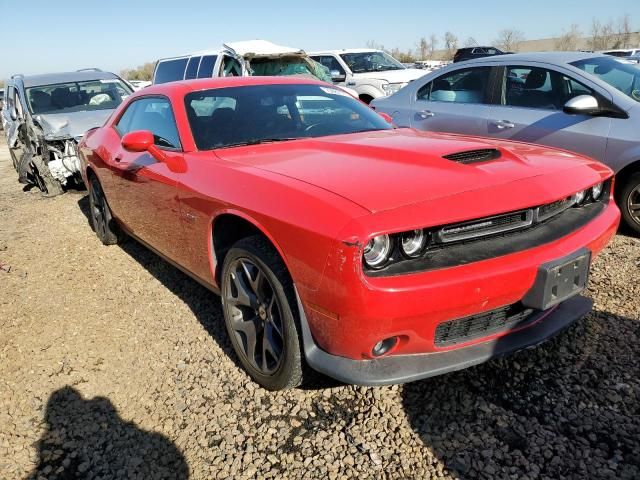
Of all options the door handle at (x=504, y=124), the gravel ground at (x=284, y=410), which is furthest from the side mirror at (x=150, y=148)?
the door handle at (x=504, y=124)

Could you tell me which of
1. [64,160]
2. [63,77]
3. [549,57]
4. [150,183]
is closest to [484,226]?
[150,183]

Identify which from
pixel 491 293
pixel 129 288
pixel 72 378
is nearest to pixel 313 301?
pixel 491 293

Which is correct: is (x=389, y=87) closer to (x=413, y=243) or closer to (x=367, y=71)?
(x=367, y=71)

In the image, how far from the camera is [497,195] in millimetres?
2141

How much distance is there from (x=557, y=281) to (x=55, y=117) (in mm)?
7872

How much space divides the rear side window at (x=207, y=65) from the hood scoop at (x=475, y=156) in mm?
9409

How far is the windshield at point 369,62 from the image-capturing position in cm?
1271

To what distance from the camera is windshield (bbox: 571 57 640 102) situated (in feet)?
15.0

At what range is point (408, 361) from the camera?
2.15 metres

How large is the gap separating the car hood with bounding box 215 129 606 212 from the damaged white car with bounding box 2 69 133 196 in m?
5.29

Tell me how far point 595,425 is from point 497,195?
3.57ft

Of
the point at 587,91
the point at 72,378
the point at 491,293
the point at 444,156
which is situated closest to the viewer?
the point at 491,293

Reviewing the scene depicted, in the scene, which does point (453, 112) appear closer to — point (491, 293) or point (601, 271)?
point (601, 271)

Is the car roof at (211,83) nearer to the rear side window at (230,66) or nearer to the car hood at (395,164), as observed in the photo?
the car hood at (395,164)
